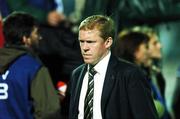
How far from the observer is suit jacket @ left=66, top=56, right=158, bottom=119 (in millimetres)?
3324

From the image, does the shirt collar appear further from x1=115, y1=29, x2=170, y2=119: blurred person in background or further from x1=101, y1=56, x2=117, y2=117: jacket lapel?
x1=115, y1=29, x2=170, y2=119: blurred person in background

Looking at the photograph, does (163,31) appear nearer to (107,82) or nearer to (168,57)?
(168,57)

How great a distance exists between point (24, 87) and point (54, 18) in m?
1.50

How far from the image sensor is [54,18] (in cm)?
529

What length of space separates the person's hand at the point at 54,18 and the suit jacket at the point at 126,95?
6.48ft

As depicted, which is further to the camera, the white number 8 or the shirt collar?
the white number 8

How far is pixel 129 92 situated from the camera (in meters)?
3.34

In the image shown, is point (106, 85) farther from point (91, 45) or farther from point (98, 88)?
point (91, 45)

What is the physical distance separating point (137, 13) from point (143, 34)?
0.65 m

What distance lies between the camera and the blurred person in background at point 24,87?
3.96 m

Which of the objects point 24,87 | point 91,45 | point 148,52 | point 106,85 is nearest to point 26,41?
point 24,87

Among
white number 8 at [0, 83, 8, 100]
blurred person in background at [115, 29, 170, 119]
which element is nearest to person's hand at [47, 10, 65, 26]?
blurred person in background at [115, 29, 170, 119]

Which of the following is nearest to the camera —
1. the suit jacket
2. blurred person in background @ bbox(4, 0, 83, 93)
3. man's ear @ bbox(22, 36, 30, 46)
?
the suit jacket

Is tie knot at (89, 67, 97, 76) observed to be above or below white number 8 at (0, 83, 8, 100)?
above
